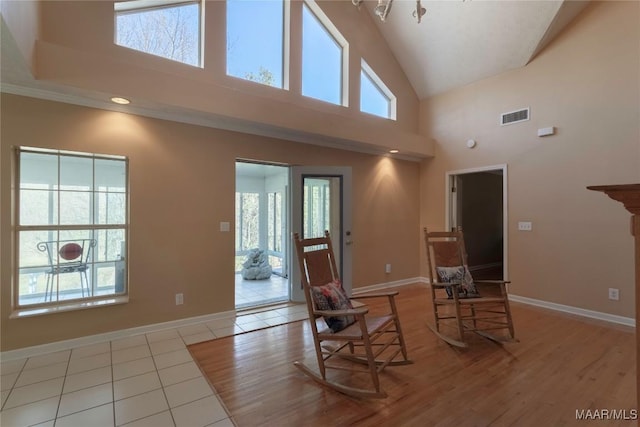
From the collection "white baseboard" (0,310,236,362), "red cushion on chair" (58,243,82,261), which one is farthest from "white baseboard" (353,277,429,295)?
"red cushion on chair" (58,243,82,261)

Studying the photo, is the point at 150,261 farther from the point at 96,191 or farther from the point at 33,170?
the point at 33,170

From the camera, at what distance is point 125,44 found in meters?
3.04

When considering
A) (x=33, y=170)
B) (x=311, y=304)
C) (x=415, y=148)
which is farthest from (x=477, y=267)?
(x=33, y=170)

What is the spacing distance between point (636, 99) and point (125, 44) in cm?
559

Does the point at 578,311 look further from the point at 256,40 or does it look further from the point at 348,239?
the point at 256,40

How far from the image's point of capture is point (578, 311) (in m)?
3.77

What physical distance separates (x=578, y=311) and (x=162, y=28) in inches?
237

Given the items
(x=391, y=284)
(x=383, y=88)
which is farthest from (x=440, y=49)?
(x=391, y=284)

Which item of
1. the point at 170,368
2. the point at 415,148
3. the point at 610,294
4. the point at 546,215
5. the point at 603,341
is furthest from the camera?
the point at 415,148

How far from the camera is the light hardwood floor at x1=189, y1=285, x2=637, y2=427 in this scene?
6.18 ft

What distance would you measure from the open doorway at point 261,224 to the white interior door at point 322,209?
1549 mm

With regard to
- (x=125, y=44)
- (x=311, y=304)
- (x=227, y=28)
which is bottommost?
(x=311, y=304)

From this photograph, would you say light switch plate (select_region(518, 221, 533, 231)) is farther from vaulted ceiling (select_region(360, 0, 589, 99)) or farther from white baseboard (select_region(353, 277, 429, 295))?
vaulted ceiling (select_region(360, 0, 589, 99))

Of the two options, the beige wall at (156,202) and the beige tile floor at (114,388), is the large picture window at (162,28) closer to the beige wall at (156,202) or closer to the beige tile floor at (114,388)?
the beige wall at (156,202)
